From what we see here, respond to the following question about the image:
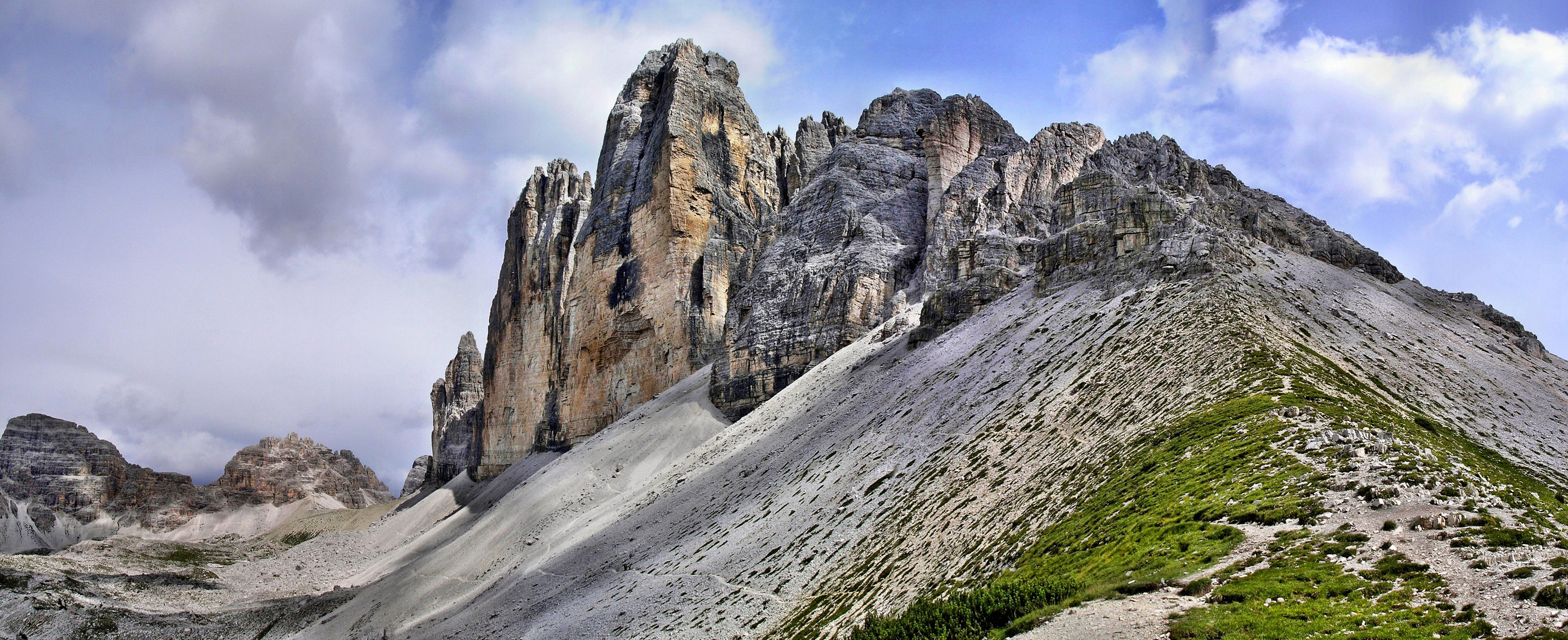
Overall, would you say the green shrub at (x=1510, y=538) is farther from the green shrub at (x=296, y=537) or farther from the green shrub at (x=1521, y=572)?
the green shrub at (x=296, y=537)

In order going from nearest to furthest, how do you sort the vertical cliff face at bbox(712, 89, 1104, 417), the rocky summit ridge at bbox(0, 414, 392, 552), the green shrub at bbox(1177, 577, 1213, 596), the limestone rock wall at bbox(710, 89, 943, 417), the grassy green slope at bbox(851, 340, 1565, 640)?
1. the grassy green slope at bbox(851, 340, 1565, 640)
2. the green shrub at bbox(1177, 577, 1213, 596)
3. the vertical cliff face at bbox(712, 89, 1104, 417)
4. the limestone rock wall at bbox(710, 89, 943, 417)
5. the rocky summit ridge at bbox(0, 414, 392, 552)

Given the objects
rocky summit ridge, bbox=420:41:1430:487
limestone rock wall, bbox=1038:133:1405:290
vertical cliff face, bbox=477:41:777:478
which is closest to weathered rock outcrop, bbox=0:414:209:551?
rocky summit ridge, bbox=420:41:1430:487

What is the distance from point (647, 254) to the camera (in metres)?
102

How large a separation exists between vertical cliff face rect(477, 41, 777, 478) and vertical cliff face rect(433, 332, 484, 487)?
21.7 metres

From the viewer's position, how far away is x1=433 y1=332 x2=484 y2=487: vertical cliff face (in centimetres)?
15288

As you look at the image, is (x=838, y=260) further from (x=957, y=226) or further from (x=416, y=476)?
(x=416, y=476)

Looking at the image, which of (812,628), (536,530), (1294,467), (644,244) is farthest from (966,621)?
(644,244)

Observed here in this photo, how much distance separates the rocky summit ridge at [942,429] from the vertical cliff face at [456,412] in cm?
2311

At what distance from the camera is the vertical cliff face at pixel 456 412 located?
153 metres

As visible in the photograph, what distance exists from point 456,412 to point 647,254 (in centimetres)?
7876

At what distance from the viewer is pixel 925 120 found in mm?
93125

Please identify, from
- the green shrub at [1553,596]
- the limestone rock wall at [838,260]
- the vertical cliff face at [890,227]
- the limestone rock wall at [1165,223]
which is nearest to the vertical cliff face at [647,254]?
the limestone rock wall at [838,260]

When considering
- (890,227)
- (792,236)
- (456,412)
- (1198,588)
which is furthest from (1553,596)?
(456,412)

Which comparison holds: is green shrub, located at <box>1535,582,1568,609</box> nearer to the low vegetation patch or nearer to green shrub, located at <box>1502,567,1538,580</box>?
green shrub, located at <box>1502,567,1538,580</box>
